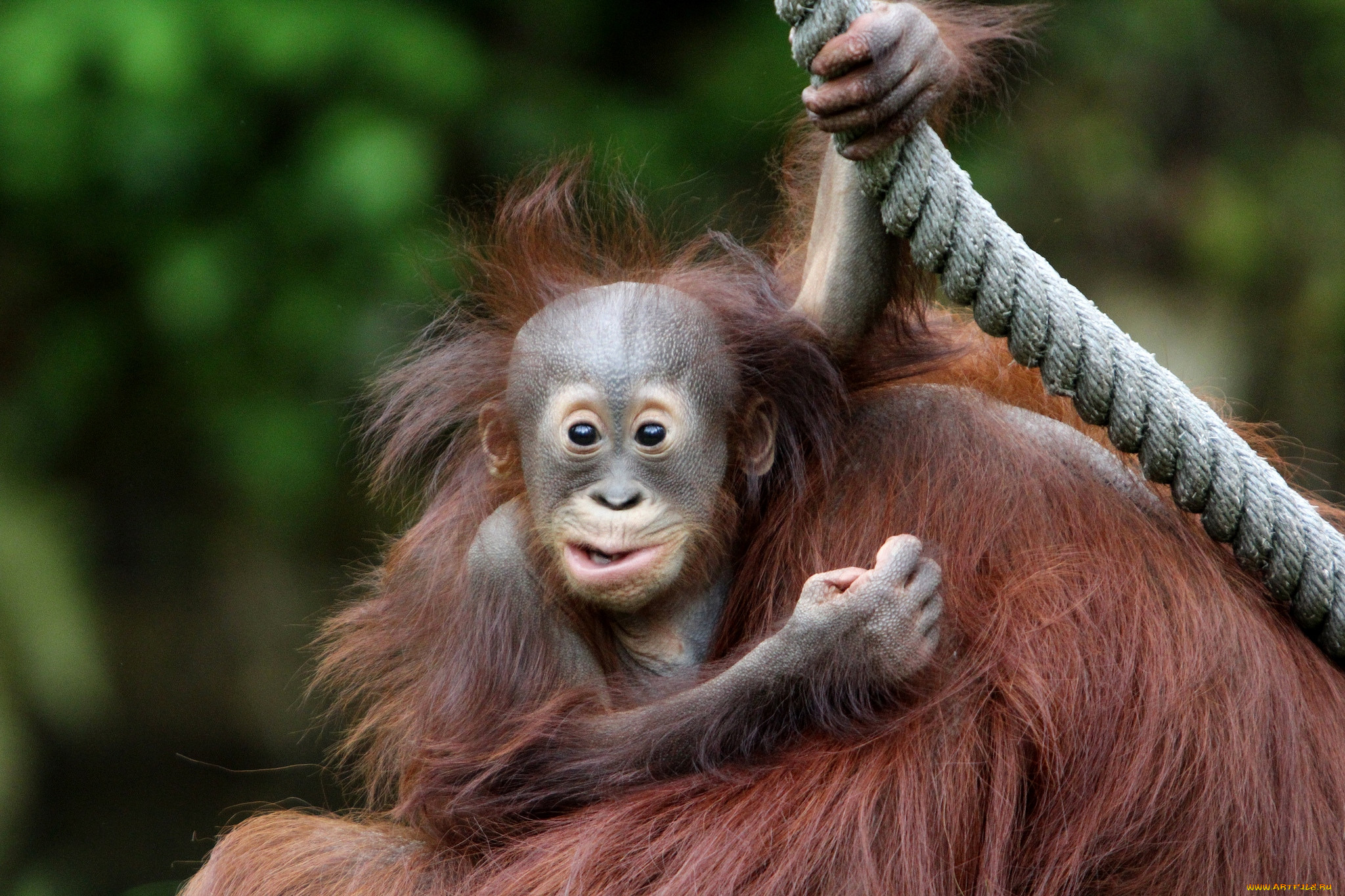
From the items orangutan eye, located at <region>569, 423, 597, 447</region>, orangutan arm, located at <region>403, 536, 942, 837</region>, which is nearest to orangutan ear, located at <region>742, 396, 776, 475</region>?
orangutan eye, located at <region>569, 423, 597, 447</region>

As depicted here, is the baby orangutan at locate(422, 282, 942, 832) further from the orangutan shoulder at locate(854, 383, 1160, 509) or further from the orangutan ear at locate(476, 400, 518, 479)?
the orangutan shoulder at locate(854, 383, 1160, 509)

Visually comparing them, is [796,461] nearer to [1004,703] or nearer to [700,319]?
[700,319]

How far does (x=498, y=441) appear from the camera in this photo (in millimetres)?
2176

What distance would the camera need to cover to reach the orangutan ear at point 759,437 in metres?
2.04

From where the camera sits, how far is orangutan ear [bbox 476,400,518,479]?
216 cm

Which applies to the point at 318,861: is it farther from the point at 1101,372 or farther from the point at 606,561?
the point at 1101,372

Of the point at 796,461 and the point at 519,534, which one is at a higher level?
the point at 796,461

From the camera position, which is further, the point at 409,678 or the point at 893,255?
the point at 409,678

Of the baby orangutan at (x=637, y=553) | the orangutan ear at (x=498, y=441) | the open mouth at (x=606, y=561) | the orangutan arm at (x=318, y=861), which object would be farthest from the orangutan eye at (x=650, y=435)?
the orangutan arm at (x=318, y=861)

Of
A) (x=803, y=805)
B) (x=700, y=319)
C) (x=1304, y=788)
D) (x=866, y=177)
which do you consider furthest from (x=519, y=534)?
(x=1304, y=788)

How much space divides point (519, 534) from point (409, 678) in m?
0.47

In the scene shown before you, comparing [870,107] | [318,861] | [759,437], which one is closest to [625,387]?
[759,437]

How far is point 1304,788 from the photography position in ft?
5.50

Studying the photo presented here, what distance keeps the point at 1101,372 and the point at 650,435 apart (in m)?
0.61
